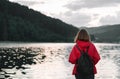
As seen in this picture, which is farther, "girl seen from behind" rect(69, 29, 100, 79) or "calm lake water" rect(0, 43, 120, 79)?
"calm lake water" rect(0, 43, 120, 79)

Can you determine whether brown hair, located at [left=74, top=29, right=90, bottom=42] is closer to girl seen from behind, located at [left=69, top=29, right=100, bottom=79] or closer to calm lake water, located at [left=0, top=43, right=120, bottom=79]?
girl seen from behind, located at [left=69, top=29, right=100, bottom=79]

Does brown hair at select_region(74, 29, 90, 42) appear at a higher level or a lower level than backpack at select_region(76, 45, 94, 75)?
higher

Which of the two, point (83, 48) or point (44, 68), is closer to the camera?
point (83, 48)

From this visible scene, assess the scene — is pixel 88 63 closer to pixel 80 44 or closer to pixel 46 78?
pixel 80 44

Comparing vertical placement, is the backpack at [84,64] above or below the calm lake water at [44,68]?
above

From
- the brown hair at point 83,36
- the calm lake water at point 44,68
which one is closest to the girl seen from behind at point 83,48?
the brown hair at point 83,36

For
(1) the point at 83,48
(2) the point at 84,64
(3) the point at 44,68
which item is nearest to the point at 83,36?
(1) the point at 83,48

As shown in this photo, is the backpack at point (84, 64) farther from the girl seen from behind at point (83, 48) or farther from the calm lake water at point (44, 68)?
the calm lake water at point (44, 68)

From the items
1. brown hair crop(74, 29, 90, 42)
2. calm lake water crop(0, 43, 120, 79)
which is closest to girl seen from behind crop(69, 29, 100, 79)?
brown hair crop(74, 29, 90, 42)

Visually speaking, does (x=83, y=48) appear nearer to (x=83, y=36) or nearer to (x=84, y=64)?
(x=83, y=36)

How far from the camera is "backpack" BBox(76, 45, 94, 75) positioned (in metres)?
12.0

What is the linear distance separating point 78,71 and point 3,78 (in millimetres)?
25303

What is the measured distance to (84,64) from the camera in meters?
12.0

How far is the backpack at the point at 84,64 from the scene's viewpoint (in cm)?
1195
